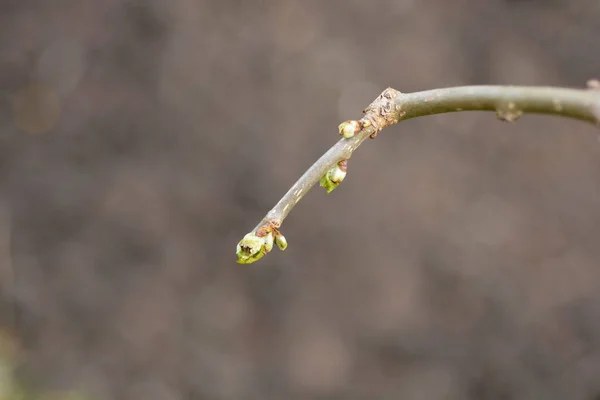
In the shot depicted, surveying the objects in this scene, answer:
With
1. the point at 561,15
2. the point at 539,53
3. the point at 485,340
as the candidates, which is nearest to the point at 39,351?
the point at 485,340

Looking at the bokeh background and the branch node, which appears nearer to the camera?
the branch node

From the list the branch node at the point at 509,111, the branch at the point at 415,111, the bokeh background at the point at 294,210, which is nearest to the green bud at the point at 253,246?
the branch at the point at 415,111

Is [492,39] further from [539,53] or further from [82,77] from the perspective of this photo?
[82,77]

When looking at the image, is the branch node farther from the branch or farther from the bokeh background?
the bokeh background

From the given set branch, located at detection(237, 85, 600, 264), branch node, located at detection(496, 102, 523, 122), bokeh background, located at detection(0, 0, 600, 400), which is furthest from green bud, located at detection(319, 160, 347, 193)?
bokeh background, located at detection(0, 0, 600, 400)

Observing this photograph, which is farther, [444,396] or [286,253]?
[286,253]

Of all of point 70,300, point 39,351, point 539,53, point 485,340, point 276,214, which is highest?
point 539,53
